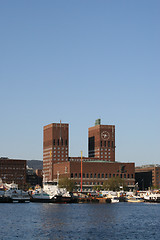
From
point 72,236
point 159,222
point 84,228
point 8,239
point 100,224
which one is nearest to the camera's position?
point 8,239

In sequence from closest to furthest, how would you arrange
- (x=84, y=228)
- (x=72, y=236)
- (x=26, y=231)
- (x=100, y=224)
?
(x=72, y=236), (x=26, y=231), (x=84, y=228), (x=100, y=224)

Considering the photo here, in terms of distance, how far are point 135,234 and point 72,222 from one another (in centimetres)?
2717

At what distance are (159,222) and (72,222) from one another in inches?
915

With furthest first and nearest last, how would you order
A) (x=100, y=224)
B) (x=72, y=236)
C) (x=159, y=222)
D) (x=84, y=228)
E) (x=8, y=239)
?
(x=159, y=222)
(x=100, y=224)
(x=84, y=228)
(x=72, y=236)
(x=8, y=239)

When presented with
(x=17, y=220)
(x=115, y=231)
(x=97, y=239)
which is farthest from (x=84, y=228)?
(x=17, y=220)

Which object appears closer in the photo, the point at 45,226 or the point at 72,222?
the point at 45,226

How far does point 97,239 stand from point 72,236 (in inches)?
245

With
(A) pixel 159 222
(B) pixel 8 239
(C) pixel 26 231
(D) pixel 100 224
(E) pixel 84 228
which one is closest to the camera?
(B) pixel 8 239

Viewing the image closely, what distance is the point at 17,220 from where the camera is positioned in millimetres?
129750

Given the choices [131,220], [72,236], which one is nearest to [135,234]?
[72,236]

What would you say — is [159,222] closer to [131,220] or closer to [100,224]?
[131,220]

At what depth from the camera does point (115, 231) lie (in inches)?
4146

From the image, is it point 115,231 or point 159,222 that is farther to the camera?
point 159,222

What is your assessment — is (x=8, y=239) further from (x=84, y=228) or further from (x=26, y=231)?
(x=84, y=228)
